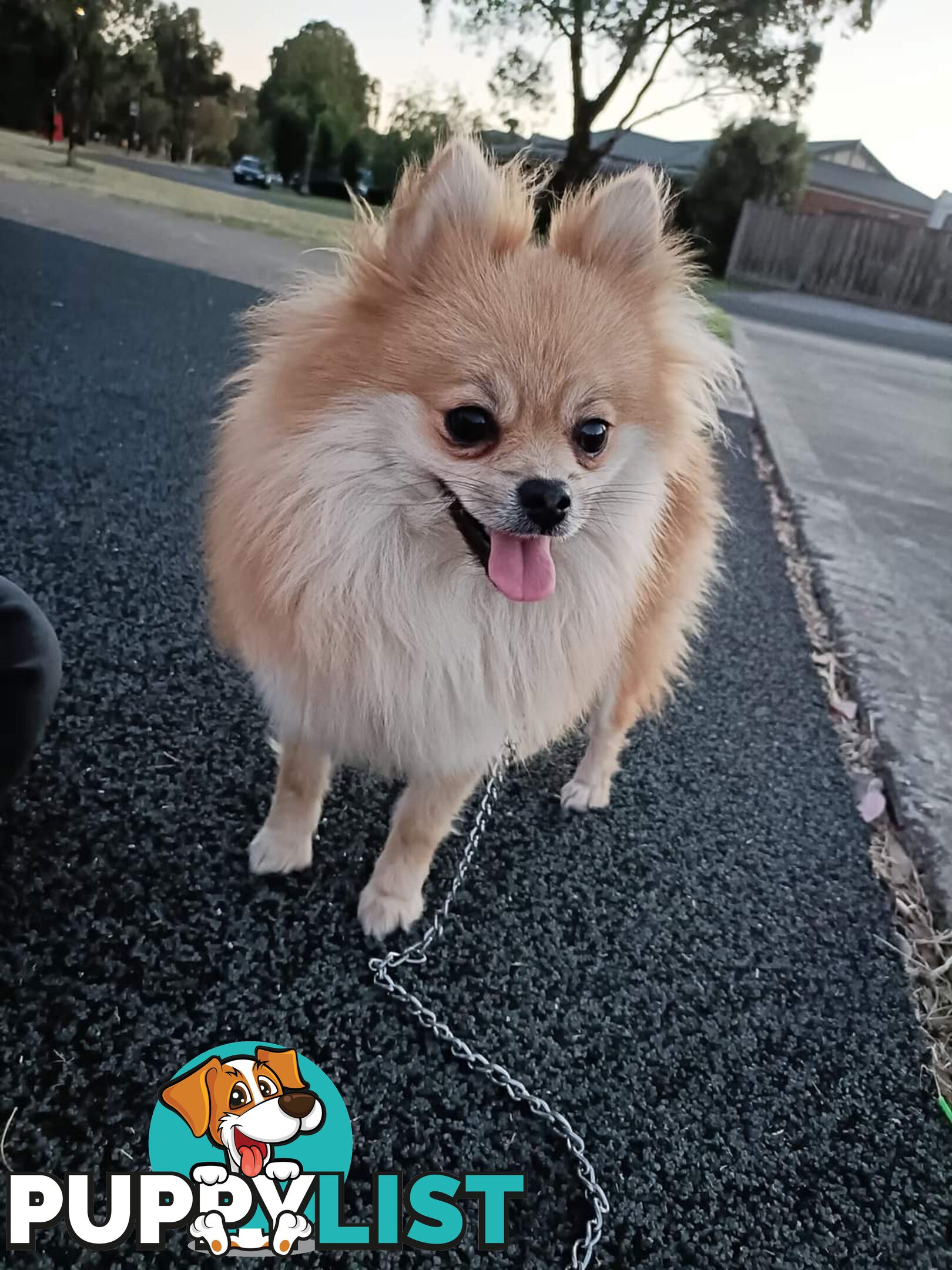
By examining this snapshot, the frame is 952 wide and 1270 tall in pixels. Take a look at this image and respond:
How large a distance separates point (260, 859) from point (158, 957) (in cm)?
26

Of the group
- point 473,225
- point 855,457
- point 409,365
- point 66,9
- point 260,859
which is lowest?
point 260,859

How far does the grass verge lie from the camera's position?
22.6ft

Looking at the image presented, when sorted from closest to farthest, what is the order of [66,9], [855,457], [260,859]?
[260,859]
[855,457]
[66,9]

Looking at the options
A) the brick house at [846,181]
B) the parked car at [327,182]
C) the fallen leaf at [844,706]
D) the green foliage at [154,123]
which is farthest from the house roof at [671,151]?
the fallen leaf at [844,706]

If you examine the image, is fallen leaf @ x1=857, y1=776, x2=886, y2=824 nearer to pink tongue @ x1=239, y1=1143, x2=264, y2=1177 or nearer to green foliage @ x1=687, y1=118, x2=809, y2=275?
pink tongue @ x1=239, y1=1143, x2=264, y2=1177

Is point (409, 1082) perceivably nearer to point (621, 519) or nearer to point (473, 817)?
point (473, 817)

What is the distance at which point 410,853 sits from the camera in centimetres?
152

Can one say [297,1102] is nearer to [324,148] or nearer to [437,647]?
[437,647]

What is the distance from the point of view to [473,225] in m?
1.31

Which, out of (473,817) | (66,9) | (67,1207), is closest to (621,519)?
(473,817)

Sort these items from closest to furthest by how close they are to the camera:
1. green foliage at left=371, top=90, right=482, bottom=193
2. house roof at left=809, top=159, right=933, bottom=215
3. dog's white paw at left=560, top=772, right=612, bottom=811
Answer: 1. dog's white paw at left=560, top=772, right=612, bottom=811
2. green foliage at left=371, top=90, right=482, bottom=193
3. house roof at left=809, top=159, right=933, bottom=215

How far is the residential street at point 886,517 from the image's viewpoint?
2373 millimetres

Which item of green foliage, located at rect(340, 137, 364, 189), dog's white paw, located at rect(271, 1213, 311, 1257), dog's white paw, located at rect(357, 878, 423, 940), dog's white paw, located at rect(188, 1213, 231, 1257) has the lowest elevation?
dog's white paw, located at rect(271, 1213, 311, 1257)

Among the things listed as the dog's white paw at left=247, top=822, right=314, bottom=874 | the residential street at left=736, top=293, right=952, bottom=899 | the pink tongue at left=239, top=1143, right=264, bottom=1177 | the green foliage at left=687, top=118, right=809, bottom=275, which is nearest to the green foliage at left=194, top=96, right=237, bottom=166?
the residential street at left=736, top=293, right=952, bottom=899
